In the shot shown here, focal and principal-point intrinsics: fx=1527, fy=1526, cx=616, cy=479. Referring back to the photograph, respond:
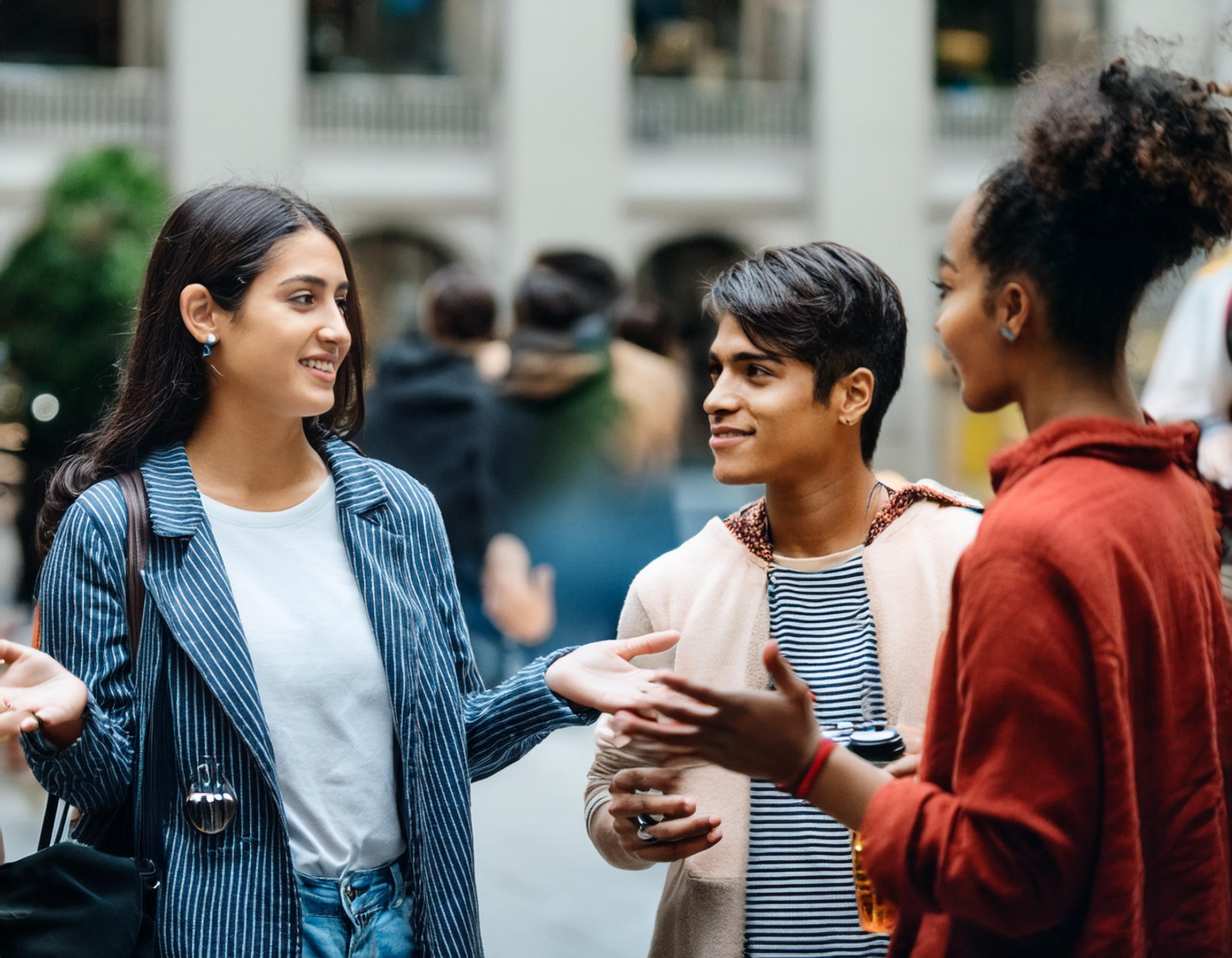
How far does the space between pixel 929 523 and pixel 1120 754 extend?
0.97 m

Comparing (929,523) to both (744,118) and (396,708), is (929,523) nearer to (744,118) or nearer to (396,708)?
(396,708)

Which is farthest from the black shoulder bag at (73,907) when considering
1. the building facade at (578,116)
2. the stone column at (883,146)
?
the stone column at (883,146)

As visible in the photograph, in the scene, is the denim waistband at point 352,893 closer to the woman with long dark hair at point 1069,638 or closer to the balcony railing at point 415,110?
the woman with long dark hair at point 1069,638

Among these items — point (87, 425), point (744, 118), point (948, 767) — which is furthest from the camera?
point (744, 118)

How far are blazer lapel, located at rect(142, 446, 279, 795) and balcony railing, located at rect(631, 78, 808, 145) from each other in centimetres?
1831

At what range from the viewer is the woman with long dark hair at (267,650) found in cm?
236

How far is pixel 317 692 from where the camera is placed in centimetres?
248

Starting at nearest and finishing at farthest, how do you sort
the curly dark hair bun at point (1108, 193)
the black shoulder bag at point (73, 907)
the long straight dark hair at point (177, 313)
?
the curly dark hair bun at point (1108, 193) → the black shoulder bag at point (73, 907) → the long straight dark hair at point (177, 313)

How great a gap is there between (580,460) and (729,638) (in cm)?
347

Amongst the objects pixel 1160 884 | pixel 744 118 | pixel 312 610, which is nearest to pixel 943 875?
pixel 1160 884

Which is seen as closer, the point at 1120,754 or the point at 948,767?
the point at 1120,754

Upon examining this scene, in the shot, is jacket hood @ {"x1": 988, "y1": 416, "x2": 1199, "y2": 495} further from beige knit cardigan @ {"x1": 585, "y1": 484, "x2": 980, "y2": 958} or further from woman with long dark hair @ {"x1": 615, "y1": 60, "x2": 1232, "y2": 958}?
beige knit cardigan @ {"x1": 585, "y1": 484, "x2": 980, "y2": 958}

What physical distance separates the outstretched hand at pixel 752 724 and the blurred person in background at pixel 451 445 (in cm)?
416

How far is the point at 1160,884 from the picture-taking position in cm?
180
